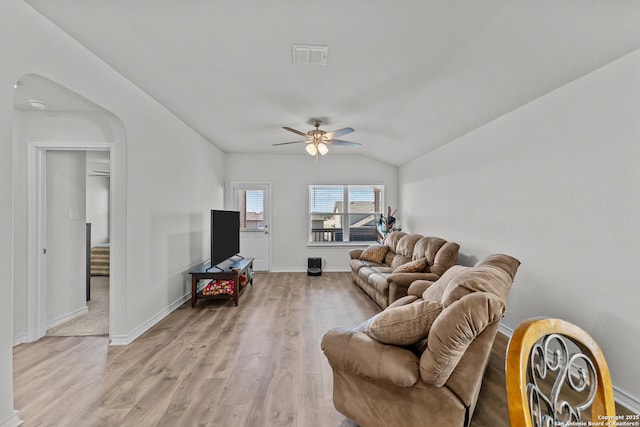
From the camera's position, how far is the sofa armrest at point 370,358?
1551mm

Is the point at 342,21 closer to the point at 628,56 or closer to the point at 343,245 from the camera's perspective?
the point at 628,56

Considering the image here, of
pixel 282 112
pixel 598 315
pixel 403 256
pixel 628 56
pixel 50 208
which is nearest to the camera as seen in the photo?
pixel 628 56

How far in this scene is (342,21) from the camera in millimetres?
2051

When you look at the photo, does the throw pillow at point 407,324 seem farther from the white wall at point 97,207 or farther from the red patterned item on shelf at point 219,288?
the white wall at point 97,207

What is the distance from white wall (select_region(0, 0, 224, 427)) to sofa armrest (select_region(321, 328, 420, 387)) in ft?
6.59

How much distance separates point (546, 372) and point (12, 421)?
9.43 ft

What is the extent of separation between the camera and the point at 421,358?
1558 mm

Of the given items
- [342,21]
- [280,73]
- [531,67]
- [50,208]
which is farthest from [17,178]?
[531,67]

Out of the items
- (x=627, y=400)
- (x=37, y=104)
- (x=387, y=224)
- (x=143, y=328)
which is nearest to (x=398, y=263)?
(x=387, y=224)

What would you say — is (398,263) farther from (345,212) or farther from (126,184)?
(126,184)

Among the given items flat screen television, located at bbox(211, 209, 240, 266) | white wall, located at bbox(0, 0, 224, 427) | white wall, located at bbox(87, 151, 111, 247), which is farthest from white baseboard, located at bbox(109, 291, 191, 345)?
white wall, located at bbox(87, 151, 111, 247)

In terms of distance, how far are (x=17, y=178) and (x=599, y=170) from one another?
533 centimetres

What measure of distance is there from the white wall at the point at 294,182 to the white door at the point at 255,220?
0.12 m

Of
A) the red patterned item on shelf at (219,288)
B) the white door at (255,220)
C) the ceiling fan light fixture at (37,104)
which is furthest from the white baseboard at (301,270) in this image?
the ceiling fan light fixture at (37,104)
